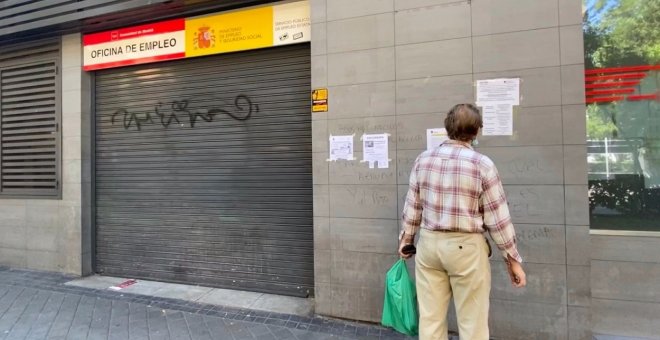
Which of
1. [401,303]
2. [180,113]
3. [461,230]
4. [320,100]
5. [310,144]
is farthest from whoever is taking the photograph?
[180,113]

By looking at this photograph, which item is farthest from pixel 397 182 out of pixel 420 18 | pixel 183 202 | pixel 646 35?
pixel 183 202

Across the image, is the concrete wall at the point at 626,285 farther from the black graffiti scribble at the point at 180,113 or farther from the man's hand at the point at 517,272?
the black graffiti scribble at the point at 180,113

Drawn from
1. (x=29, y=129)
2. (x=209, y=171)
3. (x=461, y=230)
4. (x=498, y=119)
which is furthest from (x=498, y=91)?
(x=29, y=129)

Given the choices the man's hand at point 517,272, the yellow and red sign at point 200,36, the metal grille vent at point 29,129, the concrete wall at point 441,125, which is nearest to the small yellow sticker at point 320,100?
the concrete wall at point 441,125

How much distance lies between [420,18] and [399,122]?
104 centimetres

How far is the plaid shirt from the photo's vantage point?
2547 mm

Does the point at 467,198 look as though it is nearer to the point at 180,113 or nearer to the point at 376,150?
the point at 376,150

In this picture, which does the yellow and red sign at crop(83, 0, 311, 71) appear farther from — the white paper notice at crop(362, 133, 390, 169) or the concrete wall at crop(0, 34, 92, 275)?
the white paper notice at crop(362, 133, 390, 169)

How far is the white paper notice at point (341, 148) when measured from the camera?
443 cm

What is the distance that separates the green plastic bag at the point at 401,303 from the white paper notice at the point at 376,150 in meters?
1.38

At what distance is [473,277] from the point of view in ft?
8.34

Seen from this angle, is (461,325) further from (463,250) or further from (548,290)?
(548,290)

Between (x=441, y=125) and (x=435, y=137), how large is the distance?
0.42 feet

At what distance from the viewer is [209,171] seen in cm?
564
